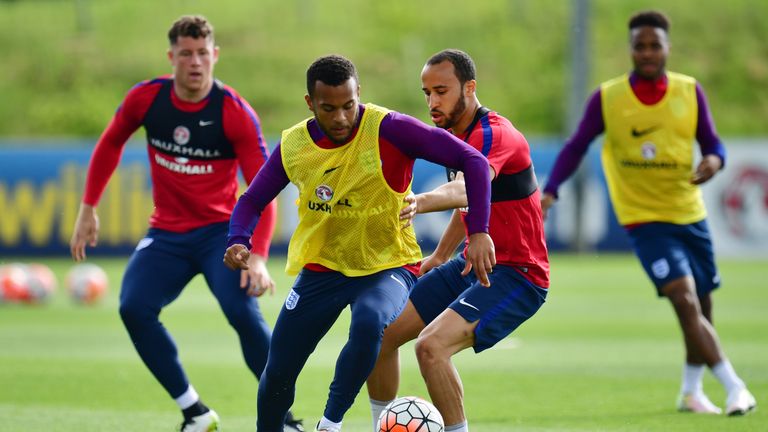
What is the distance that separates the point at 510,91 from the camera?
42.9 m

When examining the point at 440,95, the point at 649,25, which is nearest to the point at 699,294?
the point at 649,25

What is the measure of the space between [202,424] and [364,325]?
79.8 inches

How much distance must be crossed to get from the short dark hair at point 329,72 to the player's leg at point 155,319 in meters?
2.34

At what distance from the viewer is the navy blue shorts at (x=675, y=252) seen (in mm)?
9562

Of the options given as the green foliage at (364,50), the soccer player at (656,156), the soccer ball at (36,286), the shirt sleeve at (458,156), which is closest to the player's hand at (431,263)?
the shirt sleeve at (458,156)

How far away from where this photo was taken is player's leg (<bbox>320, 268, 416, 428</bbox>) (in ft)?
22.0

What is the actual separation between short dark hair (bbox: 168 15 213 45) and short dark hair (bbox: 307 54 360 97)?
7.10ft

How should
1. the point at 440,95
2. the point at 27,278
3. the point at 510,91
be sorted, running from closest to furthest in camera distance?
1. the point at 440,95
2. the point at 27,278
3. the point at 510,91

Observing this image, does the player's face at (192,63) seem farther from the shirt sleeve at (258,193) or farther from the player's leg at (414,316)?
the player's leg at (414,316)

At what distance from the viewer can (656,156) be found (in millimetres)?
9891

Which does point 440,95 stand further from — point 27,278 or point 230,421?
point 27,278

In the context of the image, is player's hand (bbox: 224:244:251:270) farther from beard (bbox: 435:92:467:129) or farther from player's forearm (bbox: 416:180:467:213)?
beard (bbox: 435:92:467:129)

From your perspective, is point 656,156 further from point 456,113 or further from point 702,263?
point 456,113

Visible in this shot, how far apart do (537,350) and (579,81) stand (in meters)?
18.9
